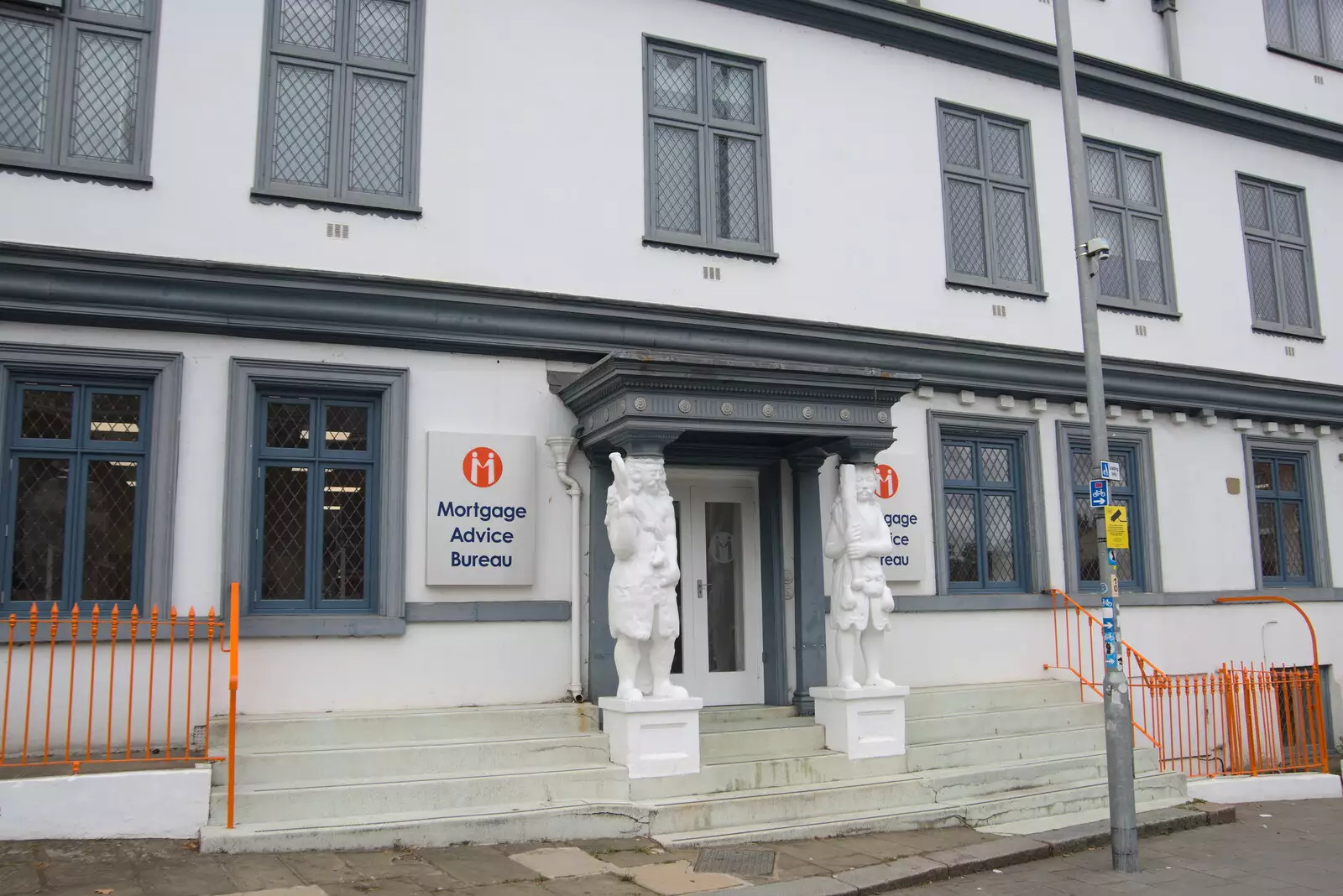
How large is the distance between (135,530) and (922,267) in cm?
814

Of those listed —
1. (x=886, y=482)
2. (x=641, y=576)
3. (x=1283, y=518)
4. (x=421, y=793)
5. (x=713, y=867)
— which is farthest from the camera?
(x=1283, y=518)

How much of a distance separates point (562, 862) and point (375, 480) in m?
3.63

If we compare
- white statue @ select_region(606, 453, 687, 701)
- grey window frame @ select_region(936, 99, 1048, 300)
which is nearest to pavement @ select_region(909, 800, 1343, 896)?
white statue @ select_region(606, 453, 687, 701)

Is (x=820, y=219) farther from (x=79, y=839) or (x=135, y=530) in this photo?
(x=79, y=839)

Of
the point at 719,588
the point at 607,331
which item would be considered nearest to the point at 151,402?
the point at 607,331

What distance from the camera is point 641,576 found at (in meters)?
9.34

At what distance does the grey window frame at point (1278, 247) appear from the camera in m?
15.1

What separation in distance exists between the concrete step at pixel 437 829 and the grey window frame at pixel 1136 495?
644 cm

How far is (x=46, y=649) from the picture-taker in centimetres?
866

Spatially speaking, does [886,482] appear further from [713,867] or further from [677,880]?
[677,880]

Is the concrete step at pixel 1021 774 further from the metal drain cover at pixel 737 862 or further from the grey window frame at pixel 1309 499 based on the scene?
the grey window frame at pixel 1309 499

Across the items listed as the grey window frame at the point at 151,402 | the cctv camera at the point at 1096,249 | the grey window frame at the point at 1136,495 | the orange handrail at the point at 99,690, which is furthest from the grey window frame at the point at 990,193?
the orange handrail at the point at 99,690

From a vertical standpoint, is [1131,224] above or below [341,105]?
above

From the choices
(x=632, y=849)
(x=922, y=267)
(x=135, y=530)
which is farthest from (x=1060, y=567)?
(x=135, y=530)
